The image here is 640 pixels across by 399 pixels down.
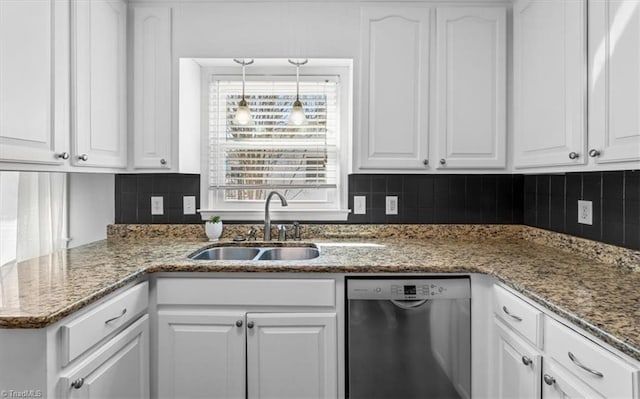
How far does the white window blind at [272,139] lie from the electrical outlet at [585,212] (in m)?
1.36

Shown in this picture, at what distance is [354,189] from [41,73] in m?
1.68

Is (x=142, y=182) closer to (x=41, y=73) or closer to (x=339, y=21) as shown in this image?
(x=41, y=73)

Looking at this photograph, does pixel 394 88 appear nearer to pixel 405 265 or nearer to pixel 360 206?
pixel 360 206

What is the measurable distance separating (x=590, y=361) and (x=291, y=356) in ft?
3.76

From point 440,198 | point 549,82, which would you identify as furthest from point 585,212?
point 440,198

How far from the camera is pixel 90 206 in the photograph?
98.1 inches

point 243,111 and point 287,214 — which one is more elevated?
point 243,111

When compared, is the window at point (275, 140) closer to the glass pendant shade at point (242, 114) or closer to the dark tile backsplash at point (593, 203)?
the glass pendant shade at point (242, 114)

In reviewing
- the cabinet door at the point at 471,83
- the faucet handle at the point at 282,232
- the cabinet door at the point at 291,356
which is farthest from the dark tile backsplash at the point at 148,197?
the cabinet door at the point at 471,83

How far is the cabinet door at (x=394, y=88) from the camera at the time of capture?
2266 millimetres

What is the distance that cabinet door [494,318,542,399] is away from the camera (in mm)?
1413

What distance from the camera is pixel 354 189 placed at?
102 inches

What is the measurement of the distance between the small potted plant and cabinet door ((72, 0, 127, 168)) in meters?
0.57

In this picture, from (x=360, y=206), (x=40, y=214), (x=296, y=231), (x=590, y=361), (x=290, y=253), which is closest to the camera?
(x=590, y=361)
